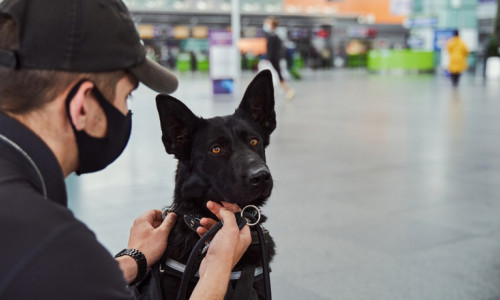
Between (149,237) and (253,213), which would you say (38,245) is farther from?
(253,213)

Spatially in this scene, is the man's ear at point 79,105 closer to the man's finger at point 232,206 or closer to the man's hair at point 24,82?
the man's hair at point 24,82

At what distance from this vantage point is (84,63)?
3.60ft

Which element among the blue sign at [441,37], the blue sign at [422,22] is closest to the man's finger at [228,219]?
the blue sign at [441,37]

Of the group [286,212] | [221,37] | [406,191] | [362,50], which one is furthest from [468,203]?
[362,50]

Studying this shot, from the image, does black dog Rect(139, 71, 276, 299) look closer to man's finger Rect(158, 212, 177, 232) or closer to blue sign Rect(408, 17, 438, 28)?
man's finger Rect(158, 212, 177, 232)

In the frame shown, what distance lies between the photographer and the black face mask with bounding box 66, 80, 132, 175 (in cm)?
120

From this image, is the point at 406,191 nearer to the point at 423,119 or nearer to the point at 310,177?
the point at 310,177

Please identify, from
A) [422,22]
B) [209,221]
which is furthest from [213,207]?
[422,22]

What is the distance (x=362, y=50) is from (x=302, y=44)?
4.89 meters

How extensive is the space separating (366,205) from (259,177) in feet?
9.51

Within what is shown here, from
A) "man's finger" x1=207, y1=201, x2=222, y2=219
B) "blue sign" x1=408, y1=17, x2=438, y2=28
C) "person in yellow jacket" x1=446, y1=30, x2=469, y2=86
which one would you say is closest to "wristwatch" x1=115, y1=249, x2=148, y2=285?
"man's finger" x1=207, y1=201, x2=222, y2=219

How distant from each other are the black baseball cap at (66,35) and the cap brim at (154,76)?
5.0 inches

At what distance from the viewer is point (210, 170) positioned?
81.4 inches

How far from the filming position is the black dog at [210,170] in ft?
6.49
